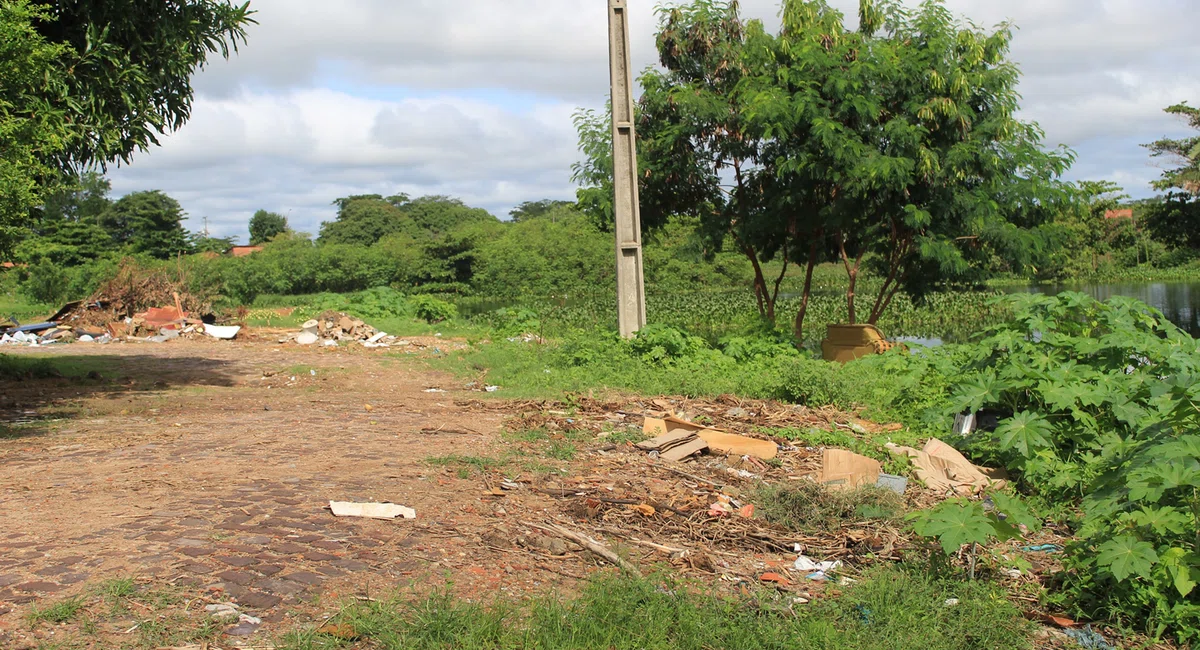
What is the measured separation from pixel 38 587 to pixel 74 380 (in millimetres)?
7523

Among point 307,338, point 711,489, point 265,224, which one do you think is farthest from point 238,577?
point 265,224

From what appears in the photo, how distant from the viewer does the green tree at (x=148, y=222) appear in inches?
1747

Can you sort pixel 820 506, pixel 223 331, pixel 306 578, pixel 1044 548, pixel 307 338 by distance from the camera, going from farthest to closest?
pixel 223 331, pixel 307 338, pixel 820 506, pixel 1044 548, pixel 306 578

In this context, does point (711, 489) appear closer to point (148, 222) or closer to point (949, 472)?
point (949, 472)

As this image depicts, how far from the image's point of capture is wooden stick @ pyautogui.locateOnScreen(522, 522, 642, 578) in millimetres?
4031

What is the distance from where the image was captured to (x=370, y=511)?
4.52m

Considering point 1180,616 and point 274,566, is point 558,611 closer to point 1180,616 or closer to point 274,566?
point 274,566

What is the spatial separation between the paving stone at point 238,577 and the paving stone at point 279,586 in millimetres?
42

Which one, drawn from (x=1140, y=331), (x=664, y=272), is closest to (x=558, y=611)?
(x=1140, y=331)

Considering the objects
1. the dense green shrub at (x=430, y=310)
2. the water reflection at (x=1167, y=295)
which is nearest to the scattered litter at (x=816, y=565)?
the water reflection at (x=1167, y=295)

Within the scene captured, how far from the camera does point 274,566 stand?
12.5 feet

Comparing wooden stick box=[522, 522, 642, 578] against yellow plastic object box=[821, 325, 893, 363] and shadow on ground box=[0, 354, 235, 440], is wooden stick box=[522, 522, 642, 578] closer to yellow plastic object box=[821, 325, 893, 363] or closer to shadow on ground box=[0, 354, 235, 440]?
shadow on ground box=[0, 354, 235, 440]

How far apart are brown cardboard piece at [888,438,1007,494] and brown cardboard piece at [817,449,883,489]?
0.94 feet

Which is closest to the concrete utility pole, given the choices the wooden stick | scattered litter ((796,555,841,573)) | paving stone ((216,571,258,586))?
the wooden stick
